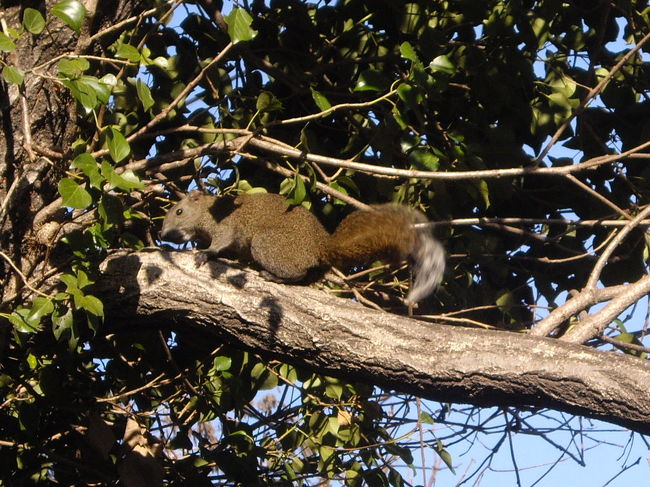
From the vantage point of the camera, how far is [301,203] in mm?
3613

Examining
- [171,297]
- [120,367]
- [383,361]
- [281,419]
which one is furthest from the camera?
[281,419]

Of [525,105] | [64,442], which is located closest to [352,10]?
[525,105]

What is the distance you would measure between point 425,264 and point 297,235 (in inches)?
27.5

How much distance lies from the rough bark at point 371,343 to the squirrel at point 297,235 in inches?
8.5

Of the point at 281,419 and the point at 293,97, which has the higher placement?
the point at 293,97

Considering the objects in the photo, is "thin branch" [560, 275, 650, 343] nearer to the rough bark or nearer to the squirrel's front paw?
the rough bark

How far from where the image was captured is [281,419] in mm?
3820

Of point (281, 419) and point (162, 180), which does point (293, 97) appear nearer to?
point (162, 180)

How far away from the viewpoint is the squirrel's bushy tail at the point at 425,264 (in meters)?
3.35

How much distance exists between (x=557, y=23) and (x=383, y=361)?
1.72 metres

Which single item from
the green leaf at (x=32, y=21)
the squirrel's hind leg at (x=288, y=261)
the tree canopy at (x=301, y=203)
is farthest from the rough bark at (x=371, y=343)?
the green leaf at (x=32, y=21)

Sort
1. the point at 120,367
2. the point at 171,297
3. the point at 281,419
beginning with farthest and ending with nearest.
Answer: the point at 281,419 → the point at 120,367 → the point at 171,297

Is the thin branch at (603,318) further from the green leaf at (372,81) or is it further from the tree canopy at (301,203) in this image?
the green leaf at (372,81)

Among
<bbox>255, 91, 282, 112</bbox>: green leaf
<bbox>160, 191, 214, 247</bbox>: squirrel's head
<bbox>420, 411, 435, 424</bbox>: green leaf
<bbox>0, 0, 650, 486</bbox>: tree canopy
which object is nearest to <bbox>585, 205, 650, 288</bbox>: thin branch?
<bbox>0, 0, 650, 486</bbox>: tree canopy
